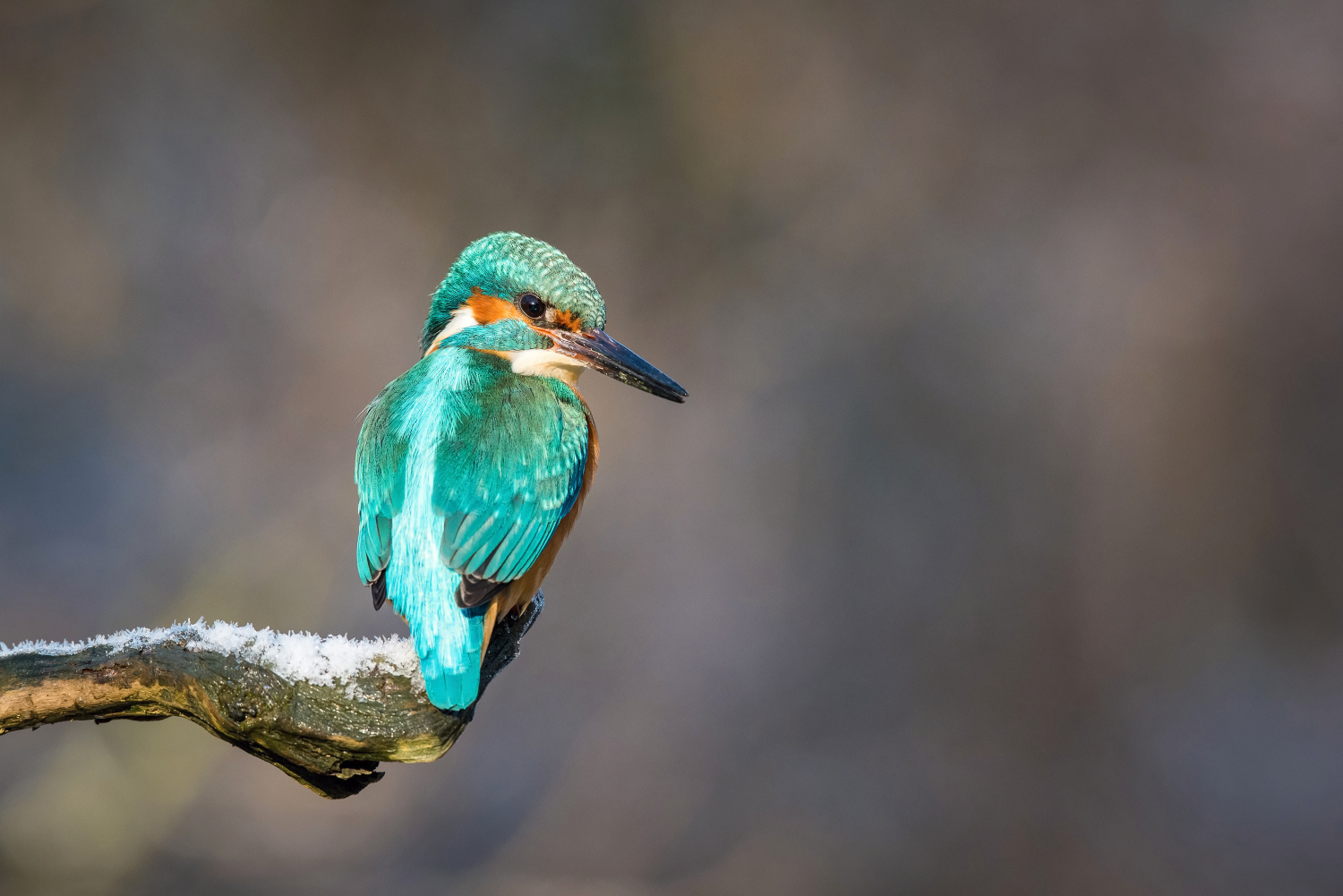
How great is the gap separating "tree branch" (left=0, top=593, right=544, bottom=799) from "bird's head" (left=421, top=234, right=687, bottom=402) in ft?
1.28

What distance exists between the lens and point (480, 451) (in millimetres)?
1049

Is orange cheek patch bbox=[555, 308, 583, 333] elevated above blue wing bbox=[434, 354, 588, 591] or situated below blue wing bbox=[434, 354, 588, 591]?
above

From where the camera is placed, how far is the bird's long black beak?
1.13 metres

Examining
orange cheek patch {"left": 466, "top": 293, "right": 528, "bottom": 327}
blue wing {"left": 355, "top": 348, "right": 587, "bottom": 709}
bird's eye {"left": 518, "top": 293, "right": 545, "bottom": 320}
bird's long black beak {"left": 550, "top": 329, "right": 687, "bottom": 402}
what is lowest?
blue wing {"left": 355, "top": 348, "right": 587, "bottom": 709}

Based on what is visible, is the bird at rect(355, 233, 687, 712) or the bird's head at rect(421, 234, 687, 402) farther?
the bird's head at rect(421, 234, 687, 402)

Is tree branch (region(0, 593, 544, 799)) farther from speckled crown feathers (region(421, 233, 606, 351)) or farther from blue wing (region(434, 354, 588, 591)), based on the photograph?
speckled crown feathers (region(421, 233, 606, 351))

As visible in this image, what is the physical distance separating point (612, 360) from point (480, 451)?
191mm

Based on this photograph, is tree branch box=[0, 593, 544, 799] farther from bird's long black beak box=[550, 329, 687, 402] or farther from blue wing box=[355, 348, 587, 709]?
bird's long black beak box=[550, 329, 687, 402]

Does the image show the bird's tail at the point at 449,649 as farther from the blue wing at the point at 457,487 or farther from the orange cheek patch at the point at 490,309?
the orange cheek patch at the point at 490,309

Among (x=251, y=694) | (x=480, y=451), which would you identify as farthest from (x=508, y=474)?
(x=251, y=694)

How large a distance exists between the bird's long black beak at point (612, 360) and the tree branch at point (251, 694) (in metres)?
0.39

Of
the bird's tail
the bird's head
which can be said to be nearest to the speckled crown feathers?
the bird's head

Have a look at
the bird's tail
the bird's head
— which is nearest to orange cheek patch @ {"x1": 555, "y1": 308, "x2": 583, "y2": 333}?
the bird's head

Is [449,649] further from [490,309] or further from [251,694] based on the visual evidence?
[490,309]
